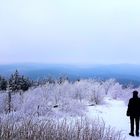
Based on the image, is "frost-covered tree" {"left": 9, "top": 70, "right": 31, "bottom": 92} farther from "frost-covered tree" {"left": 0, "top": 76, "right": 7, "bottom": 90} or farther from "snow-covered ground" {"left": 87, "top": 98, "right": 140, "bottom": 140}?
"snow-covered ground" {"left": 87, "top": 98, "right": 140, "bottom": 140}

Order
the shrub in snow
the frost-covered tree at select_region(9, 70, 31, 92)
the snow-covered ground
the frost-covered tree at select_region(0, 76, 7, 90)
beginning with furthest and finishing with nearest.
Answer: the frost-covered tree at select_region(0, 76, 7, 90)
the frost-covered tree at select_region(9, 70, 31, 92)
the snow-covered ground
the shrub in snow

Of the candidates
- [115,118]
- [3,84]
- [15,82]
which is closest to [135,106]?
[115,118]

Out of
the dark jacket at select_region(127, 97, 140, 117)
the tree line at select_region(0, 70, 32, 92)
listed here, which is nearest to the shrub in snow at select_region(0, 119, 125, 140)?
the dark jacket at select_region(127, 97, 140, 117)

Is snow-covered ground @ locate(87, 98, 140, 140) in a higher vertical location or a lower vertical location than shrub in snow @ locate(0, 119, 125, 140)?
lower

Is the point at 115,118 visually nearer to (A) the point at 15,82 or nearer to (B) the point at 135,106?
(B) the point at 135,106

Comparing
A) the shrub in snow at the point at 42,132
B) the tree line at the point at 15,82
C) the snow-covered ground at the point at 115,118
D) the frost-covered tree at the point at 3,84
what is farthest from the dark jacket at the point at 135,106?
the frost-covered tree at the point at 3,84

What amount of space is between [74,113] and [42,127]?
40.8 ft

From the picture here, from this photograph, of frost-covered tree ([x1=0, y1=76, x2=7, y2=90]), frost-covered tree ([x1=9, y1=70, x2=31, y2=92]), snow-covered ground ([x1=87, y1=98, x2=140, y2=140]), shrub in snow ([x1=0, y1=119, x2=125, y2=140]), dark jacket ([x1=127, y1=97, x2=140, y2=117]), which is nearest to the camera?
shrub in snow ([x1=0, y1=119, x2=125, y2=140])

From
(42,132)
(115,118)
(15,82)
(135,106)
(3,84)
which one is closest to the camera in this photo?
(42,132)

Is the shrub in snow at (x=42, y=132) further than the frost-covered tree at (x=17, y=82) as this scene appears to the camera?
No

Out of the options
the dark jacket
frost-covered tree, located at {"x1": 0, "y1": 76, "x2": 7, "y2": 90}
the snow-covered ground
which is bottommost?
frost-covered tree, located at {"x1": 0, "y1": 76, "x2": 7, "y2": 90}

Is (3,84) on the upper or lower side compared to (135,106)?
lower

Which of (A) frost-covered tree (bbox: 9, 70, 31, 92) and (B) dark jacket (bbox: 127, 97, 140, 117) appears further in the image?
(A) frost-covered tree (bbox: 9, 70, 31, 92)

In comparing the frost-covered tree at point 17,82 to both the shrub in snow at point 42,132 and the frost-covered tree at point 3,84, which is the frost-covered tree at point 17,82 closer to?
the frost-covered tree at point 3,84
